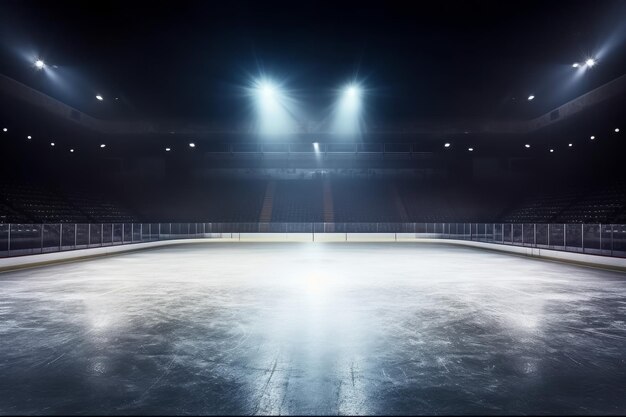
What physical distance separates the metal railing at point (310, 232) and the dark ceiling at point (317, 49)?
6715mm

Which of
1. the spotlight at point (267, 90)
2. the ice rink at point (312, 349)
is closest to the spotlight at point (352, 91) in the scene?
the spotlight at point (267, 90)

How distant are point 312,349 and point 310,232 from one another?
84.0 feet

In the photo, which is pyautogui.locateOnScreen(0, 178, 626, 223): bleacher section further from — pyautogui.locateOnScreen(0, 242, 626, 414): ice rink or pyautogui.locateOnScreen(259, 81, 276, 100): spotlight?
pyautogui.locateOnScreen(0, 242, 626, 414): ice rink

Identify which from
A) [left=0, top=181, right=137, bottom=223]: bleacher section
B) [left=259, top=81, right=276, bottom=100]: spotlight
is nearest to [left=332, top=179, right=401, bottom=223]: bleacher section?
[left=0, top=181, right=137, bottom=223]: bleacher section

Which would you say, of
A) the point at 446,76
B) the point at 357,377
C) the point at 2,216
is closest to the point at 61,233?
the point at 2,216

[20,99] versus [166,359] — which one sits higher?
[20,99]

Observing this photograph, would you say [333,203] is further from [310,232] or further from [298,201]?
[310,232]

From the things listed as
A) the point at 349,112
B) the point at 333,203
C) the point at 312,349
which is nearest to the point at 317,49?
the point at 349,112

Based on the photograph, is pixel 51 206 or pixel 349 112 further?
pixel 51 206

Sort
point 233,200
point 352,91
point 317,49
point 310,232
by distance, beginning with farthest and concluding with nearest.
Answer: point 233,200
point 310,232
point 352,91
point 317,49

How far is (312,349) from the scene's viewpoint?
4.75 m

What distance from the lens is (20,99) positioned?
62.5 ft

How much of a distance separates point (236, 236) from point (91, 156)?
16.7m

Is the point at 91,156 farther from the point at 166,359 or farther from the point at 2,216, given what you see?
the point at 166,359
